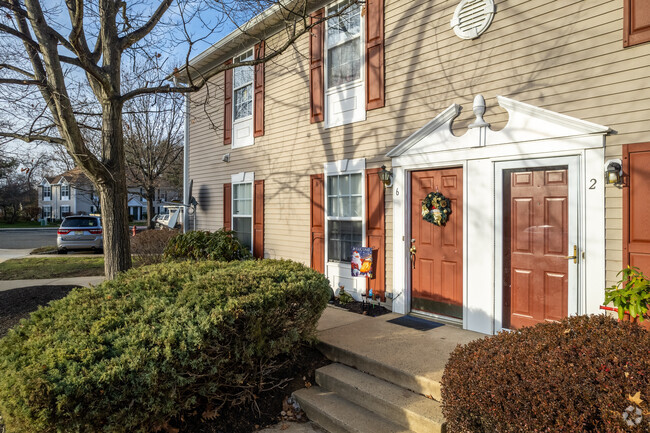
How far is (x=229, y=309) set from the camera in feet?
9.86

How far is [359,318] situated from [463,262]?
157 centimetres

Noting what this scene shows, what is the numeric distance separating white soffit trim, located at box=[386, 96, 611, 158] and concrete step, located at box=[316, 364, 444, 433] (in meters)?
2.91

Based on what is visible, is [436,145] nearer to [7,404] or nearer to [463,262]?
[463,262]

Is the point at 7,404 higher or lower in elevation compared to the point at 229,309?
lower

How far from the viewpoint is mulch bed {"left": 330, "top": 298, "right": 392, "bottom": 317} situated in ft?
18.1

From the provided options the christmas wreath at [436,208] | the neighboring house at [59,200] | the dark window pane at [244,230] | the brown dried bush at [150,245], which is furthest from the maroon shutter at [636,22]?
the neighboring house at [59,200]

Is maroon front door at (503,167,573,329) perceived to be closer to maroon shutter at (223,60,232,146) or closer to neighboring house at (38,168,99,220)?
maroon shutter at (223,60,232,146)

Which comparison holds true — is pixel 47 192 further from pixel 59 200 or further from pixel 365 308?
pixel 365 308

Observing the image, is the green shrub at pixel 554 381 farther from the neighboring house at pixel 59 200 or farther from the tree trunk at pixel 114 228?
the neighboring house at pixel 59 200

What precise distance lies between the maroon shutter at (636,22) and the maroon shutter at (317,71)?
13.9 ft

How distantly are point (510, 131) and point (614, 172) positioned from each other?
43.7 inches


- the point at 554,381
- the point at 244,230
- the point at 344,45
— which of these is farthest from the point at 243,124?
the point at 554,381

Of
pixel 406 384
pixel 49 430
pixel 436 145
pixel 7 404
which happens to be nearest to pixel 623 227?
pixel 436 145

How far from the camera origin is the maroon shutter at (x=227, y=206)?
914 centimetres
